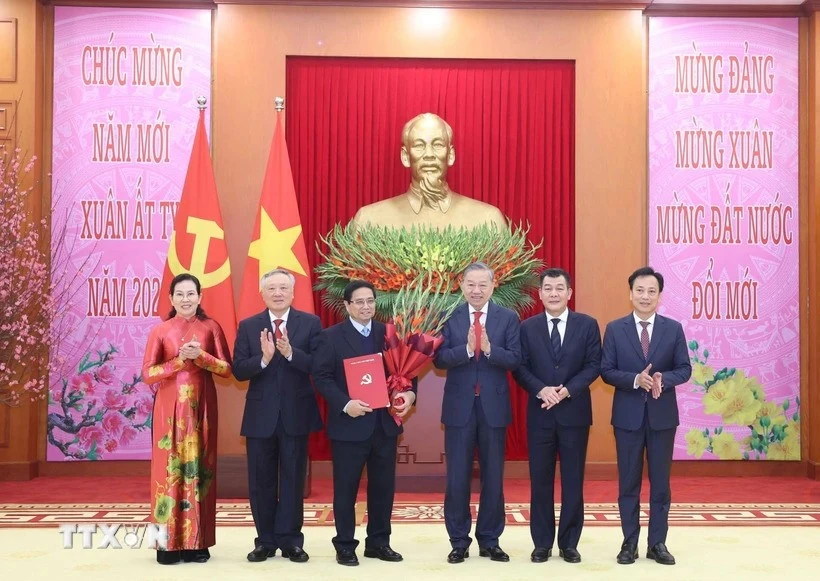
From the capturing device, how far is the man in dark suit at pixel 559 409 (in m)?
4.51

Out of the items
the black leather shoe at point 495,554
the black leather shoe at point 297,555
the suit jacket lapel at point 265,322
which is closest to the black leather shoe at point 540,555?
the black leather shoe at point 495,554

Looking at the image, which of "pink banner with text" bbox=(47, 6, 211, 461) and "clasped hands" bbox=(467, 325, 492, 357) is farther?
"pink banner with text" bbox=(47, 6, 211, 461)

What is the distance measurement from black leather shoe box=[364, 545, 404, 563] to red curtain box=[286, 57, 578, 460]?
282 centimetres

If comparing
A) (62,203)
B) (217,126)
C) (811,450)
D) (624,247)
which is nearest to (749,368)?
(811,450)

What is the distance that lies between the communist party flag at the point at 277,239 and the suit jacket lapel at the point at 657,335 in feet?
8.02

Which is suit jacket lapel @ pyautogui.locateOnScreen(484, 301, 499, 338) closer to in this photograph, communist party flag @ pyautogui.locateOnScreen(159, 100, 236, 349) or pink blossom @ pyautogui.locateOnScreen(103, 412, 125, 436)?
communist party flag @ pyautogui.locateOnScreen(159, 100, 236, 349)

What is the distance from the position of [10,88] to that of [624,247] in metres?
4.59

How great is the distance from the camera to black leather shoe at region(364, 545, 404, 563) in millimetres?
4512

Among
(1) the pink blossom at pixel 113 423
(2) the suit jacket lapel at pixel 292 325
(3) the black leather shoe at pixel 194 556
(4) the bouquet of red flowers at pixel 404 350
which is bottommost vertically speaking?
(3) the black leather shoe at pixel 194 556

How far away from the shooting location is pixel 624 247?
282 inches

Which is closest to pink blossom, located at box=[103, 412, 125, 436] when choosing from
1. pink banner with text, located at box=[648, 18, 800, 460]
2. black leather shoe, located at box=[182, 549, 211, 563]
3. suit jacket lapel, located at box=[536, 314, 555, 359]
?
black leather shoe, located at box=[182, 549, 211, 563]

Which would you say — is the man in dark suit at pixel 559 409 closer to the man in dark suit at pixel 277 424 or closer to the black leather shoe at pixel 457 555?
the black leather shoe at pixel 457 555

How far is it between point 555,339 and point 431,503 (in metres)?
1.90

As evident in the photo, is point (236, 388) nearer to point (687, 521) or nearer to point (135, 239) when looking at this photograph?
point (135, 239)
